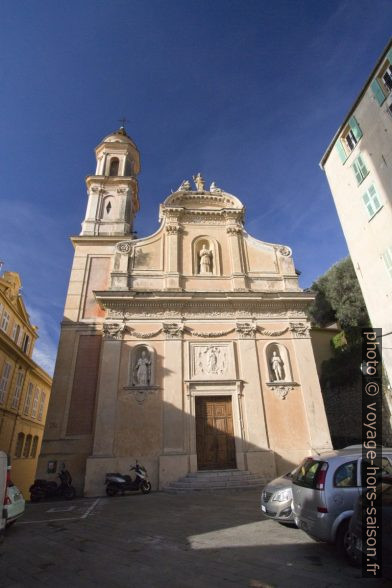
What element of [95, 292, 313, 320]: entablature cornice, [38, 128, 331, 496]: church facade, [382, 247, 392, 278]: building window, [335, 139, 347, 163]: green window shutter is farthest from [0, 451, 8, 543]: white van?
[335, 139, 347, 163]: green window shutter

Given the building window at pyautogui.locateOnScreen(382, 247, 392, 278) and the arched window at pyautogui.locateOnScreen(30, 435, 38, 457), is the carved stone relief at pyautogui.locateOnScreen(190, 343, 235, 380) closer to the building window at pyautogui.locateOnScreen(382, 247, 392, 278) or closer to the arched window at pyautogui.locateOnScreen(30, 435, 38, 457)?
the building window at pyautogui.locateOnScreen(382, 247, 392, 278)

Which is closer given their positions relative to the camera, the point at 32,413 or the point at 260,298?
the point at 260,298

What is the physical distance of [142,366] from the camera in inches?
528

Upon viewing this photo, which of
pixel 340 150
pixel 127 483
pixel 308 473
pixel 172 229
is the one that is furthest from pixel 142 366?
pixel 340 150

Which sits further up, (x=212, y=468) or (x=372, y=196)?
(x=372, y=196)

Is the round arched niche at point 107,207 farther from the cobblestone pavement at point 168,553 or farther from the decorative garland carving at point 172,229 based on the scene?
the cobblestone pavement at point 168,553

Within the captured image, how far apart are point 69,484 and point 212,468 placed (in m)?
5.23

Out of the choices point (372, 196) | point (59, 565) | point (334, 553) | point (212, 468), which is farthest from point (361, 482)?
point (372, 196)

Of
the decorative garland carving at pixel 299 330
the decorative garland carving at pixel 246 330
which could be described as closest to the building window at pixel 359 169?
the decorative garland carving at pixel 299 330

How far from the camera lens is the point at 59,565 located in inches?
169

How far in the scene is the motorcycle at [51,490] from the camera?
1055 cm

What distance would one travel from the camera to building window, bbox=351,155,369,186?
14.3 meters

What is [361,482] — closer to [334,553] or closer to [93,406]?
[334,553]

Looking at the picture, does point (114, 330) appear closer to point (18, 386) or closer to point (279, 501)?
point (279, 501)
